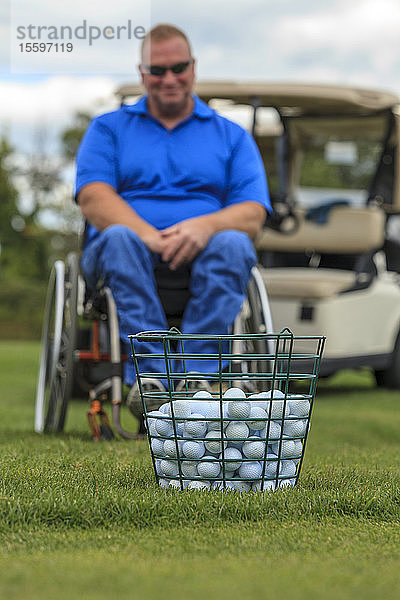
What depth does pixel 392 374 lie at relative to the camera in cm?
730

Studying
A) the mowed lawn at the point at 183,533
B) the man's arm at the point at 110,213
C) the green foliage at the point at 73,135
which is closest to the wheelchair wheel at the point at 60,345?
the man's arm at the point at 110,213

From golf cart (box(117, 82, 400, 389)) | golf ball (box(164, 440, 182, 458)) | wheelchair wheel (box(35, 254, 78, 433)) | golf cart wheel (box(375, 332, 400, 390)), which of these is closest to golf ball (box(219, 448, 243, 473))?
golf ball (box(164, 440, 182, 458))

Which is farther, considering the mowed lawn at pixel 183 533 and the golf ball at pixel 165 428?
the golf ball at pixel 165 428

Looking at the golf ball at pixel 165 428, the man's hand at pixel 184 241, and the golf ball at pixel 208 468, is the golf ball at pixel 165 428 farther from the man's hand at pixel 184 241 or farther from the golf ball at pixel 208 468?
Answer: the man's hand at pixel 184 241

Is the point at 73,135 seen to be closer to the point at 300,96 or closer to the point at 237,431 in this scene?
the point at 300,96

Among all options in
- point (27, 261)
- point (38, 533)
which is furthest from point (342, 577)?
point (27, 261)

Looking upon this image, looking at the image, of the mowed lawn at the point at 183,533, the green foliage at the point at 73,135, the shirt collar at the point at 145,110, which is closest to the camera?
the mowed lawn at the point at 183,533

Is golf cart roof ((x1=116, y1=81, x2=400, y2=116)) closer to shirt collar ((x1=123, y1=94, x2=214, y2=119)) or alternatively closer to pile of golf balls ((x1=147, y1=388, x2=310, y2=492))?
shirt collar ((x1=123, y1=94, x2=214, y2=119))

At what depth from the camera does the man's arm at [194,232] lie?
3641 mm

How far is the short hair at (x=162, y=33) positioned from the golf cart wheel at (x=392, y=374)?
12.0 feet

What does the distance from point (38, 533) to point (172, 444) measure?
18.7 inches

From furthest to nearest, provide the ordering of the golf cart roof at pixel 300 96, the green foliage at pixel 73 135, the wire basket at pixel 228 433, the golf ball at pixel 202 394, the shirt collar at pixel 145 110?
the green foliage at pixel 73 135 → the golf cart roof at pixel 300 96 → the shirt collar at pixel 145 110 → the golf ball at pixel 202 394 → the wire basket at pixel 228 433

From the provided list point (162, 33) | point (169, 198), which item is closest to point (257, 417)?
point (169, 198)

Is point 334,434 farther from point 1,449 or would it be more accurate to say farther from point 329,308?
point 1,449
